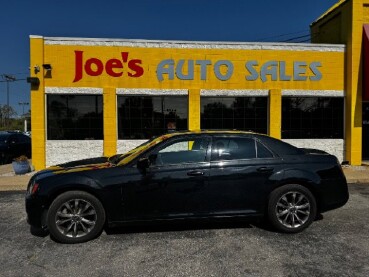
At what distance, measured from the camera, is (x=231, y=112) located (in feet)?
39.1

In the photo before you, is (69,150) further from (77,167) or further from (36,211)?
(36,211)

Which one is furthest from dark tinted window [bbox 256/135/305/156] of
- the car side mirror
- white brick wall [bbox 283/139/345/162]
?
white brick wall [bbox 283/139/345/162]

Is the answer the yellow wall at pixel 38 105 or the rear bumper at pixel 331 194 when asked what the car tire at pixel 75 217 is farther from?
the yellow wall at pixel 38 105

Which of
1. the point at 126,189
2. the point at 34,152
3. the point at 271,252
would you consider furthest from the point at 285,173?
the point at 34,152

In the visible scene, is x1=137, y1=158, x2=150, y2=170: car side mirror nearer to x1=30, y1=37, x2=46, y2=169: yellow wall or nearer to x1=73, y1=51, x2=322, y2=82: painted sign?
x1=73, y1=51, x2=322, y2=82: painted sign

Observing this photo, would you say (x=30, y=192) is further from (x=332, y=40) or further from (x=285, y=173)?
(x=332, y=40)

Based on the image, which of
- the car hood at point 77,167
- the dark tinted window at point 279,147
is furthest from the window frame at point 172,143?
the dark tinted window at point 279,147

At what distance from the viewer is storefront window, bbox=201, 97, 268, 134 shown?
11.9 meters

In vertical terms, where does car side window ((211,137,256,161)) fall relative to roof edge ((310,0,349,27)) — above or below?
below

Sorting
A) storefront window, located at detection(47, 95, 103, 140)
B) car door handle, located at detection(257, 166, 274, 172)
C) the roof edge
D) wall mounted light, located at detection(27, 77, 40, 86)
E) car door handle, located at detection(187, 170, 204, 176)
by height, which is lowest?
car door handle, located at detection(187, 170, 204, 176)

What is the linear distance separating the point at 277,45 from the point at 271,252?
9.61m

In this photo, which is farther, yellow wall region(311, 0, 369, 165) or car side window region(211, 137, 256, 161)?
yellow wall region(311, 0, 369, 165)

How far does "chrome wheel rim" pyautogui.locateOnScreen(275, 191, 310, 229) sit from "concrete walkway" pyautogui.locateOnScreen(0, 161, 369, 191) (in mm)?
5165

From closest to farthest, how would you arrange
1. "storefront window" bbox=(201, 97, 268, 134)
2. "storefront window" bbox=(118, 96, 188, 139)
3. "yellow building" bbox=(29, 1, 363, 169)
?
"yellow building" bbox=(29, 1, 363, 169), "storefront window" bbox=(118, 96, 188, 139), "storefront window" bbox=(201, 97, 268, 134)
